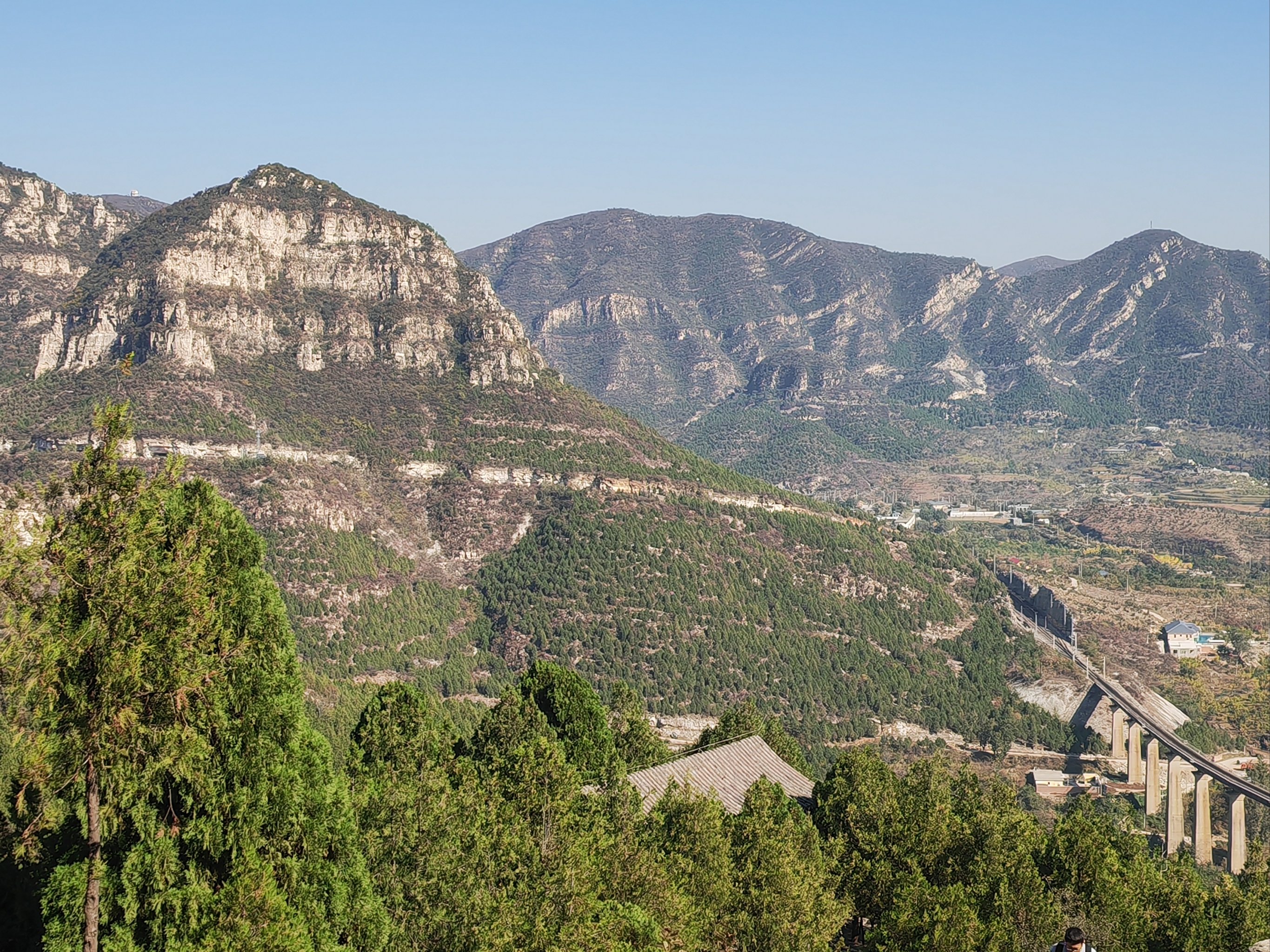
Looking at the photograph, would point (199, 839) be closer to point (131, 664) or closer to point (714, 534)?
point (131, 664)

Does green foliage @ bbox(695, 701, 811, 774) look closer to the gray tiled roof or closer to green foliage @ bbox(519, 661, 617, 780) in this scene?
the gray tiled roof

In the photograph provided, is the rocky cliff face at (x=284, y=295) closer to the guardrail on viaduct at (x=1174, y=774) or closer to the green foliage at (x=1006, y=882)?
the guardrail on viaduct at (x=1174, y=774)

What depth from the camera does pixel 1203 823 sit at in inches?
4493

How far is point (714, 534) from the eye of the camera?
155 meters

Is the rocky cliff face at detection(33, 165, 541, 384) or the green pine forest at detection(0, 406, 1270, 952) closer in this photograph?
the green pine forest at detection(0, 406, 1270, 952)

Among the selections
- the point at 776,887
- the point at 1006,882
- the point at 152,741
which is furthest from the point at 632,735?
the point at 152,741

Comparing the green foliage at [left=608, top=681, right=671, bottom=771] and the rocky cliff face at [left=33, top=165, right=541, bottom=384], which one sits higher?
the rocky cliff face at [left=33, top=165, right=541, bottom=384]

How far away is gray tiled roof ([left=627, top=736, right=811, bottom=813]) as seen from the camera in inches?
2349

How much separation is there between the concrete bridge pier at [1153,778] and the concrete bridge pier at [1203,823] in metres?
6.17

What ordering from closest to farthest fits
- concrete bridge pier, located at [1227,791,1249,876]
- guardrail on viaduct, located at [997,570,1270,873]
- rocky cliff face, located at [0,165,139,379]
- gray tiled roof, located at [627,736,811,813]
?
1. gray tiled roof, located at [627,736,811,813]
2. concrete bridge pier, located at [1227,791,1249,876]
3. guardrail on viaduct, located at [997,570,1270,873]
4. rocky cliff face, located at [0,165,139,379]

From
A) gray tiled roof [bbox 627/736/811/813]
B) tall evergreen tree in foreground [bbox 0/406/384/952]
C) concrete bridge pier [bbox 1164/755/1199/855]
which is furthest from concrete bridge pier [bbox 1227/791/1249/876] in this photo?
tall evergreen tree in foreground [bbox 0/406/384/952]

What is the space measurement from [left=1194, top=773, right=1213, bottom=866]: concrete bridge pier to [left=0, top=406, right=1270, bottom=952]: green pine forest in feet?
104

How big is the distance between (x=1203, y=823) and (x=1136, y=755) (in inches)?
739

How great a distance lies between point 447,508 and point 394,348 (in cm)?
2881
